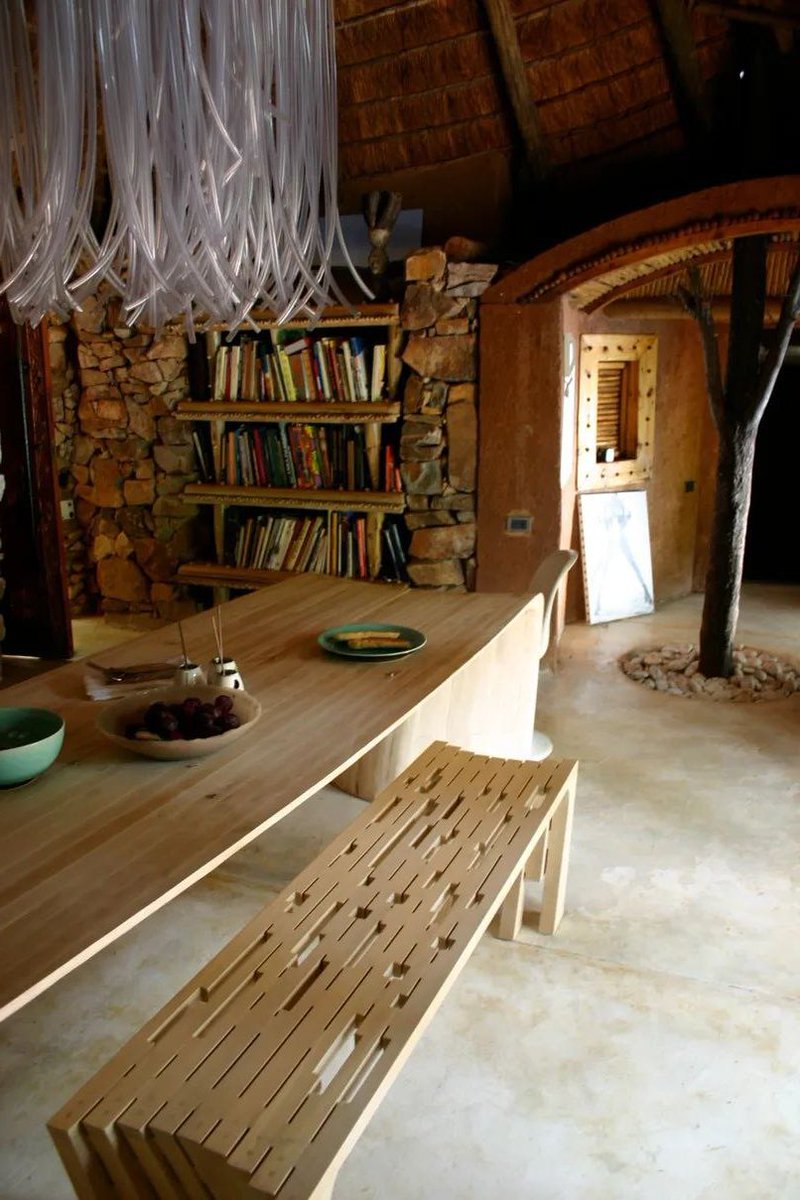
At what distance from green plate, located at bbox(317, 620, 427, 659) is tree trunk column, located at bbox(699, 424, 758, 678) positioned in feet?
7.34

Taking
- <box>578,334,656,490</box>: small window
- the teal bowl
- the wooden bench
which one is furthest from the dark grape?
<box>578,334,656,490</box>: small window

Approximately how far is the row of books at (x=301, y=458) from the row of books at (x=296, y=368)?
184 mm

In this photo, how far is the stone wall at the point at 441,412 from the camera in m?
4.17

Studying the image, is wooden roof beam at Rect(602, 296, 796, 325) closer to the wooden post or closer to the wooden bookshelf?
the wooden post

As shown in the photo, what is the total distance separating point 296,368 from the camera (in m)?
4.54

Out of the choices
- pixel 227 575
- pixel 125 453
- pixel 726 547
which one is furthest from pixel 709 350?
pixel 125 453

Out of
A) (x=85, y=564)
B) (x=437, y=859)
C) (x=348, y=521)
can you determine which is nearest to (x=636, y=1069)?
(x=437, y=859)

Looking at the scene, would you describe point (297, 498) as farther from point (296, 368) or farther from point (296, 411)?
point (296, 368)

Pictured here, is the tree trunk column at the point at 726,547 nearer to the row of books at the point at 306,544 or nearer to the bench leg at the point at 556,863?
the row of books at the point at 306,544

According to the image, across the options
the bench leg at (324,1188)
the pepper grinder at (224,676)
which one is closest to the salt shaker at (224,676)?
the pepper grinder at (224,676)

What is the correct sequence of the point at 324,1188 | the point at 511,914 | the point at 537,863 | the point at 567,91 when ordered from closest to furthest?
1. the point at 324,1188
2. the point at 511,914
3. the point at 537,863
4. the point at 567,91

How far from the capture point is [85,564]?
5.48m

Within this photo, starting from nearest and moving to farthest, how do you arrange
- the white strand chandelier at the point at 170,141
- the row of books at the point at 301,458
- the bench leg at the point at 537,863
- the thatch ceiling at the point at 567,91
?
the white strand chandelier at the point at 170,141, the bench leg at the point at 537,863, the thatch ceiling at the point at 567,91, the row of books at the point at 301,458

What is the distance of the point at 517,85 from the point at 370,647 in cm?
296
